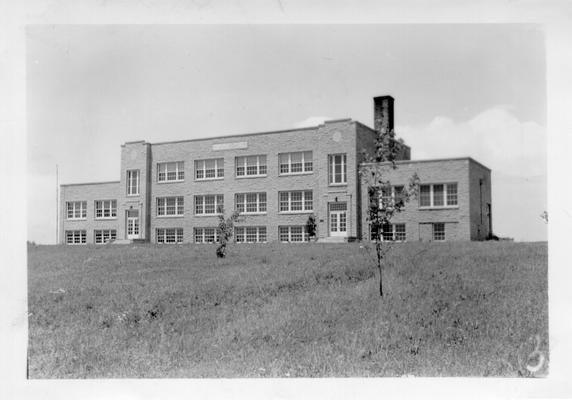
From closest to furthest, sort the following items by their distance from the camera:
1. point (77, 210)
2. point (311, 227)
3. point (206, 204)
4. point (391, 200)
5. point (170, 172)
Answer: point (391, 200)
point (311, 227)
point (77, 210)
point (206, 204)
point (170, 172)

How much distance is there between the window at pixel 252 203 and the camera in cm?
3328

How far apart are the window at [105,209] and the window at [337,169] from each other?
1457cm

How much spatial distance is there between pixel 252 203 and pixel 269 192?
1.39 meters

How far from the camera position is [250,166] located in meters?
33.5

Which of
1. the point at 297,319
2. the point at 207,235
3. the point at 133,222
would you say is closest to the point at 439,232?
the point at 207,235

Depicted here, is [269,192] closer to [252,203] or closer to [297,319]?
[252,203]

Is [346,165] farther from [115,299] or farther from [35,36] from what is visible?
[35,36]

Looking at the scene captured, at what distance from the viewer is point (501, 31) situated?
8430mm

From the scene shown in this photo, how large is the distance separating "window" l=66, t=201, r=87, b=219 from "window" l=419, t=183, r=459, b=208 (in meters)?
21.1

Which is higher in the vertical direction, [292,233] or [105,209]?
[105,209]

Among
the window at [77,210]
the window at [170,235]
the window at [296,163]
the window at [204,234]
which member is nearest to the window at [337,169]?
the window at [296,163]

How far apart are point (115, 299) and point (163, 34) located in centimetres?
614

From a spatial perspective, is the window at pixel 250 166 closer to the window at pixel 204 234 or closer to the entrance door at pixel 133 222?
the window at pixel 204 234
